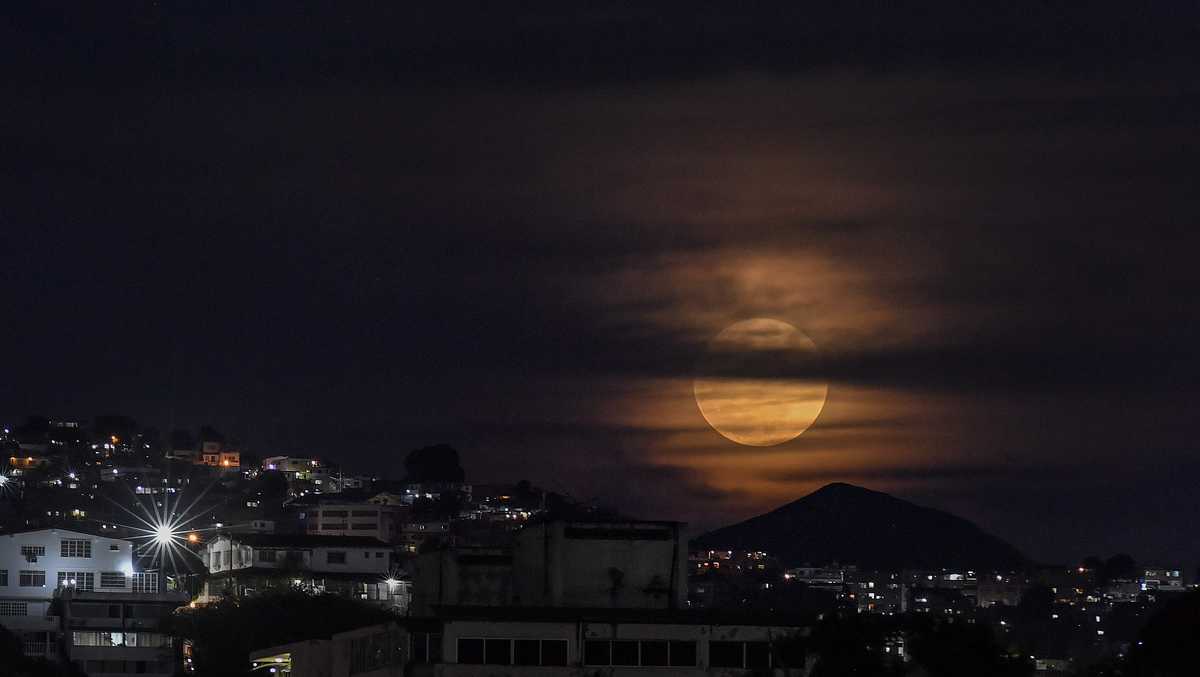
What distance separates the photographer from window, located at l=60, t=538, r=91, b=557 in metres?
131

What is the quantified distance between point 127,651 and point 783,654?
7756cm

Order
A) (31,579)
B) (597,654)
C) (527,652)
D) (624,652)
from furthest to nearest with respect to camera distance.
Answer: (31,579) < (624,652) < (597,654) < (527,652)

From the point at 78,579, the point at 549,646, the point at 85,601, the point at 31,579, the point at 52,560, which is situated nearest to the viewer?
the point at 549,646

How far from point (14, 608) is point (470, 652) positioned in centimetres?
7871

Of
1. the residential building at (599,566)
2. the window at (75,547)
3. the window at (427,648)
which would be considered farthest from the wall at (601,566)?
the window at (75,547)

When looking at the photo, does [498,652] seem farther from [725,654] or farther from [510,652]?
[725,654]

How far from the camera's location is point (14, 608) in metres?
127

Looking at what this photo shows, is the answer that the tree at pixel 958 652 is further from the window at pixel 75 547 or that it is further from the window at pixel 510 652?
the window at pixel 75 547

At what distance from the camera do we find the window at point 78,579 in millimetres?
130125

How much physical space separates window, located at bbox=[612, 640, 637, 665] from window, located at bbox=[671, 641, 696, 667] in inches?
41.7

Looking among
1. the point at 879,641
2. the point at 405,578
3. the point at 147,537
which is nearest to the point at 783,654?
the point at 879,641

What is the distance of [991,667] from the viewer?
42375mm

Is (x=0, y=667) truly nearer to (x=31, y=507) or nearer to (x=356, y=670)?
(x=356, y=670)

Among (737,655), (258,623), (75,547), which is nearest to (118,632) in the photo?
(75,547)
